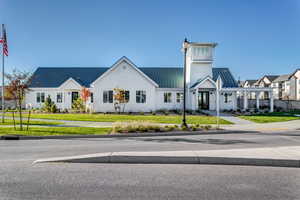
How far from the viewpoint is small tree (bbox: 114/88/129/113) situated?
22406 millimetres

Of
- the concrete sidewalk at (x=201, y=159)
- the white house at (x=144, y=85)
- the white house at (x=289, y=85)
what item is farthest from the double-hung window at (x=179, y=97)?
the white house at (x=289, y=85)

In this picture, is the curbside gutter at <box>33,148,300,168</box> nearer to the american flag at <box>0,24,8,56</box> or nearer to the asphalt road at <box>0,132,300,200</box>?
the asphalt road at <box>0,132,300,200</box>

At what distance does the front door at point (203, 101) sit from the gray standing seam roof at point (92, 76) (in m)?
3.36

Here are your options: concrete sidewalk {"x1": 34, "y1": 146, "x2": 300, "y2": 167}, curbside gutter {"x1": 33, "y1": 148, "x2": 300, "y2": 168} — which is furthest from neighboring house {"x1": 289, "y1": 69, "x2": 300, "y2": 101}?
curbside gutter {"x1": 33, "y1": 148, "x2": 300, "y2": 168}

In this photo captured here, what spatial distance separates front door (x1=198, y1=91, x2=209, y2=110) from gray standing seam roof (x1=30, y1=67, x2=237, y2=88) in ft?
11.0

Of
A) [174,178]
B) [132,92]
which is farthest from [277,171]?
[132,92]

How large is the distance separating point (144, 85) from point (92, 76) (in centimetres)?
1236

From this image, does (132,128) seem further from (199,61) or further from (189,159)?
(199,61)

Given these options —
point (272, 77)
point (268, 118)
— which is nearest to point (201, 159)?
point (268, 118)

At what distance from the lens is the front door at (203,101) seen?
26.4m

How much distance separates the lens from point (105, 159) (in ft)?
19.0

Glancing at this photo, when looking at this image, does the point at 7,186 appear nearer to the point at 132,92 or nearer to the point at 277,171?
the point at 277,171

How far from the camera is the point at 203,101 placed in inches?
1044

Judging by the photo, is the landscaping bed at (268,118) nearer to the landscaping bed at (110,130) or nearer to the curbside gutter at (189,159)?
the landscaping bed at (110,130)
